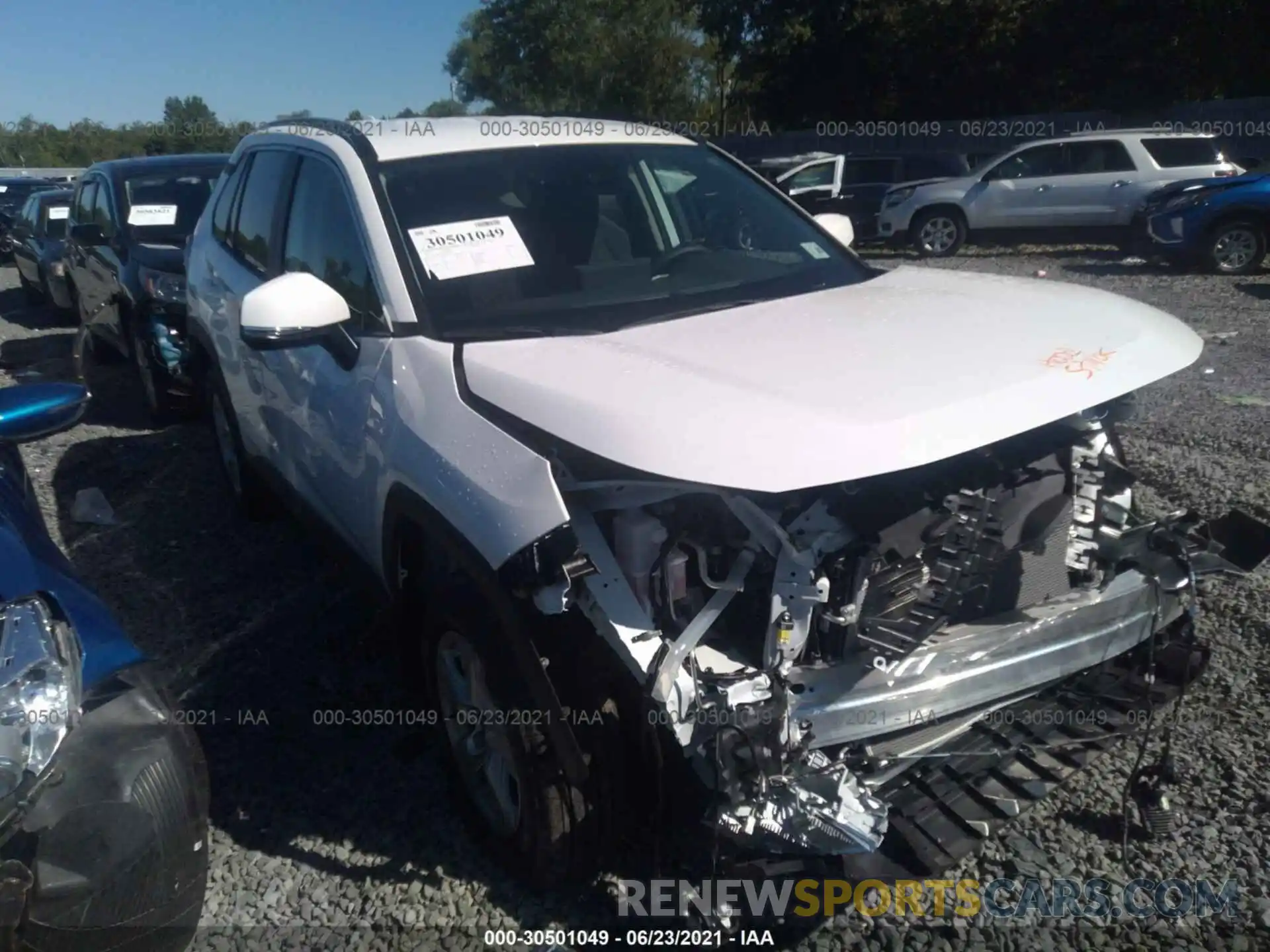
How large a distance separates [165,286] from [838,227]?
16.7 feet

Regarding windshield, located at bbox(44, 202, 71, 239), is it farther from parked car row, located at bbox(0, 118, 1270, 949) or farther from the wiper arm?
the wiper arm

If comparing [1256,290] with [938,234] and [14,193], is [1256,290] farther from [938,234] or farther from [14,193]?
[14,193]

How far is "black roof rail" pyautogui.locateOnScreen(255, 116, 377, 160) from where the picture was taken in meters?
3.43

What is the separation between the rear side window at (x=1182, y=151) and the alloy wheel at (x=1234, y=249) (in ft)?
8.69

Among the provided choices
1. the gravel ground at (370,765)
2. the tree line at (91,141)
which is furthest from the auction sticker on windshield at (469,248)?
the tree line at (91,141)

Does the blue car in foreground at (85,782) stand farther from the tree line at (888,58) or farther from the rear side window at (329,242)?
the tree line at (888,58)

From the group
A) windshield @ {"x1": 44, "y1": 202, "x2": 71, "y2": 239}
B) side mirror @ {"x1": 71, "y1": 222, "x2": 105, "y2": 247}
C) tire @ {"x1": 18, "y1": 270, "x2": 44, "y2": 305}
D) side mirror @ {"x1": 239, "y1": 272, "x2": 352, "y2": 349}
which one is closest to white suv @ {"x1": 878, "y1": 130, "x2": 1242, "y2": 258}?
windshield @ {"x1": 44, "y1": 202, "x2": 71, "y2": 239}

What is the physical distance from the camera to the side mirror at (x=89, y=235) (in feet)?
26.4

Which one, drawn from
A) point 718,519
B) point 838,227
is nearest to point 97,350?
point 838,227

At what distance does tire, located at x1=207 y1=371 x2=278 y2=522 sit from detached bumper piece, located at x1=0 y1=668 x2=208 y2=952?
2629 millimetres

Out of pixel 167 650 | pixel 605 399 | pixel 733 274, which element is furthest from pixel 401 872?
pixel 733 274

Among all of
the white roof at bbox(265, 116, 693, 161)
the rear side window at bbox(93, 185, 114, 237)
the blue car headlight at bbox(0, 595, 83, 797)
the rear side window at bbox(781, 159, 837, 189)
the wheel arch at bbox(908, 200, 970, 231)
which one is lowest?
the wheel arch at bbox(908, 200, 970, 231)

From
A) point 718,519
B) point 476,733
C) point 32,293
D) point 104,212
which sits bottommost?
point 32,293

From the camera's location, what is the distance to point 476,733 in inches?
112
